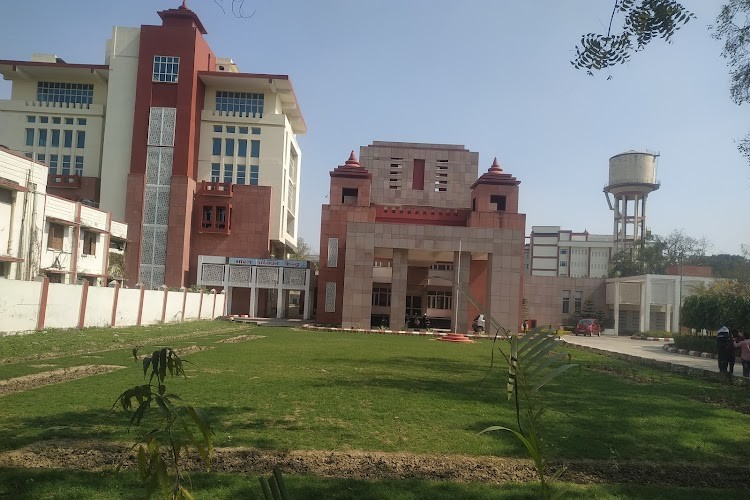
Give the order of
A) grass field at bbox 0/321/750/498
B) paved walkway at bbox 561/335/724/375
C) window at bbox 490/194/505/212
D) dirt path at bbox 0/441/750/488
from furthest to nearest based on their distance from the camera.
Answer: window at bbox 490/194/505/212 < paved walkway at bbox 561/335/724/375 < dirt path at bbox 0/441/750/488 < grass field at bbox 0/321/750/498

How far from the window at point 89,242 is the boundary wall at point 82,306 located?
7054 mm

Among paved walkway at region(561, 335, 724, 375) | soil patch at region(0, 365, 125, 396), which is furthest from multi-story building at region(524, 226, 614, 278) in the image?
soil patch at region(0, 365, 125, 396)

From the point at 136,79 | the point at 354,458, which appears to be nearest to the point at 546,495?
the point at 354,458

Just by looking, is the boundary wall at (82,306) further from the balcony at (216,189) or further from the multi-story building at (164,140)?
the balcony at (216,189)

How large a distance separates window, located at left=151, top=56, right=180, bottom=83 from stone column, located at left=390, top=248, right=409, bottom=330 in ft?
70.0

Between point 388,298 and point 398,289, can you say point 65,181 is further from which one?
point 398,289

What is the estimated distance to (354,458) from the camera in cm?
604

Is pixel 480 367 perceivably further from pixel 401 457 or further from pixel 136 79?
pixel 136 79

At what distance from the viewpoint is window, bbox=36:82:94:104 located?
4616 cm

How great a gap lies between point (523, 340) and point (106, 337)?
776 inches

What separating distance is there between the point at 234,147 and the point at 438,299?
1908 cm

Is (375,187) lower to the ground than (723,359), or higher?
higher

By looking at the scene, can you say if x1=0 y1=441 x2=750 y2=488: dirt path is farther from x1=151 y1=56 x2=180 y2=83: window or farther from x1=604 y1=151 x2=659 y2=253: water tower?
x1=604 y1=151 x2=659 y2=253: water tower

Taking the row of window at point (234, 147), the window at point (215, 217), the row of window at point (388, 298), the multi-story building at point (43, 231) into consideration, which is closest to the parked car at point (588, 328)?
the row of window at point (388, 298)
